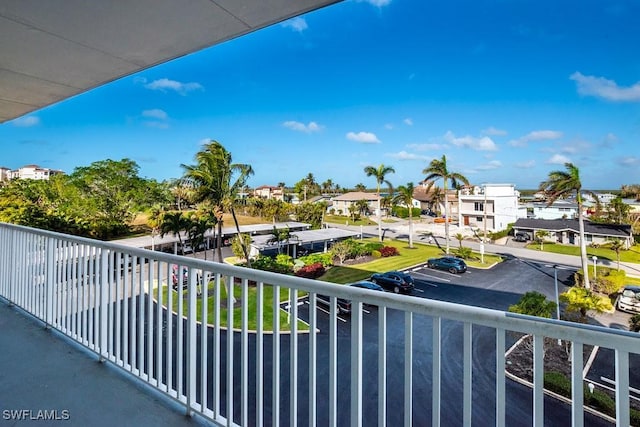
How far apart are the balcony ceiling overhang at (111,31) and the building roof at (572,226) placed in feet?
88.4

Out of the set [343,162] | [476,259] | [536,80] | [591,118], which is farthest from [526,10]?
[476,259]

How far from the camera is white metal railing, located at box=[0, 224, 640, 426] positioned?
0.76 meters

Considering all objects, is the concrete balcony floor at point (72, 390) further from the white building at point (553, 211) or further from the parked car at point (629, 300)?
the white building at point (553, 211)

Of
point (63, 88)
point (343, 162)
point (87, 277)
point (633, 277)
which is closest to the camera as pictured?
point (87, 277)

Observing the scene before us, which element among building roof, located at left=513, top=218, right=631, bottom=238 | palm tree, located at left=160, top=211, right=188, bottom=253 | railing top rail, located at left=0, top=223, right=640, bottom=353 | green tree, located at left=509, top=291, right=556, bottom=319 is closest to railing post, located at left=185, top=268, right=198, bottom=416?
railing top rail, located at left=0, top=223, right=640, bottom=353

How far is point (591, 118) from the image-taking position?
97.3ft

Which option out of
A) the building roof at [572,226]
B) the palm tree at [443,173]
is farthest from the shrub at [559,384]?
the building roof at [572,226]

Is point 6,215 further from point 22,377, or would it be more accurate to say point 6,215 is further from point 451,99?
point 451,99

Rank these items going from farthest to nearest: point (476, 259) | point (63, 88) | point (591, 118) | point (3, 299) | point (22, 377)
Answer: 1. point (591, 118)
2. point (476, 259)
3. point (3, 299)
4. point (63, 88)
5. point (22, 377)

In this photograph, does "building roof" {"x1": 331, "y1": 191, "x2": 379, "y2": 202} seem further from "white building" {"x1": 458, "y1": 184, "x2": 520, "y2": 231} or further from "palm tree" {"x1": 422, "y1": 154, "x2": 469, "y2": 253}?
"palm tree" {"x1": 422, "y1": 154, "x2": 469, "y2": 253}

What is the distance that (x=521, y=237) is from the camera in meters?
25.5

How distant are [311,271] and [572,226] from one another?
1997 cm

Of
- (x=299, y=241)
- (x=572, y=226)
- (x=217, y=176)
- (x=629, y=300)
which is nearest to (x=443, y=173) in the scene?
(x=572, y=226)

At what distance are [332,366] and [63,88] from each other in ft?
8.89
